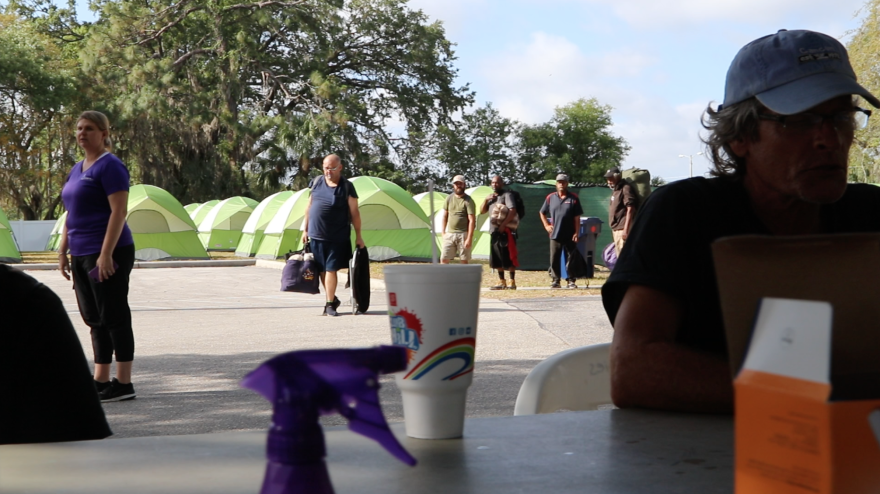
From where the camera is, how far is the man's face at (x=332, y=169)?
9703 mm

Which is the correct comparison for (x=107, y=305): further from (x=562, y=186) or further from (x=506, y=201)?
(x=562, y=186)

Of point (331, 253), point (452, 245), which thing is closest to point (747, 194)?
point (331, 253)

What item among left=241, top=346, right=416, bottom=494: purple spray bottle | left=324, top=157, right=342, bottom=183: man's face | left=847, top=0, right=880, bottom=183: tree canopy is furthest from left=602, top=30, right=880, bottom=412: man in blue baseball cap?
left=847, top=0, right=880, bottom=183: tree canopy

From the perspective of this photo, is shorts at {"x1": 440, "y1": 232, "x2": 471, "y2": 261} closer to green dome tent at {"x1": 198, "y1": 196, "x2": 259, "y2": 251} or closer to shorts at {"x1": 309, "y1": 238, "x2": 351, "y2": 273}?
shorts at {"x1": 309, "y1": 238, "x2": 351, "y2": 273}

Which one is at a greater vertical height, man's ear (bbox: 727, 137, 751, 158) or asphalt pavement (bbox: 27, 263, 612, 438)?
man's ear (bbox: 727, 137, 751, 158)

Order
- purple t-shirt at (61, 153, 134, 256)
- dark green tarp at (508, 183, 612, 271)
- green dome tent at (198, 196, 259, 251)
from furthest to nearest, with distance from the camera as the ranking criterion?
green dome tent at (198, 196, 259, 251) < dark green tarp at (508, 183, 612, 271) < purple t-shirt at (61, 153, 134, 256)

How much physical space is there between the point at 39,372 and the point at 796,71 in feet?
5.29

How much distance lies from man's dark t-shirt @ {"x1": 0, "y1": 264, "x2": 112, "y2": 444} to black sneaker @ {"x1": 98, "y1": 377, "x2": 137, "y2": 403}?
13.2ft

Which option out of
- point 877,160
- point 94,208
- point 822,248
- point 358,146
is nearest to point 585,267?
point 94,208

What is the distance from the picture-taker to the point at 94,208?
5.31 meters

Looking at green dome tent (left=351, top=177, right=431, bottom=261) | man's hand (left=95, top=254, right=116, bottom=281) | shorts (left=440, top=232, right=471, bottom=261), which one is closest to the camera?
man's hand (left=95, top=254, right=116, bottom=281)

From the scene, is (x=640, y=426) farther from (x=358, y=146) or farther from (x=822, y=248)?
(x=358, y=146)

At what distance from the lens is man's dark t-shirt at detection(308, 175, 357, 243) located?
32.2 feet

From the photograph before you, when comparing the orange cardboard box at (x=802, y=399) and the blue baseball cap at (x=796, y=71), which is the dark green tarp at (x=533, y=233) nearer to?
the blue baseball cap at (x=796, y=71)
